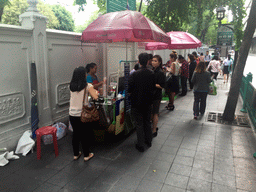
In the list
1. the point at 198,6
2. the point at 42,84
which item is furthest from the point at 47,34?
the point at 198,6

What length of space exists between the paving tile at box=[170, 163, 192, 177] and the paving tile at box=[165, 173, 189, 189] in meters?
0.10

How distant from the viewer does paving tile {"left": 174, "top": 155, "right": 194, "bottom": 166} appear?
12.9 feet

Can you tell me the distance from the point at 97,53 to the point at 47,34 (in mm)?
2244

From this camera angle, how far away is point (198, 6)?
7898 millimetres

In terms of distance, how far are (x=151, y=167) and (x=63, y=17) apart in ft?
131

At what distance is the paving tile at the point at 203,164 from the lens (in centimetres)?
377

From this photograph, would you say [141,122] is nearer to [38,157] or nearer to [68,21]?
[38,157]

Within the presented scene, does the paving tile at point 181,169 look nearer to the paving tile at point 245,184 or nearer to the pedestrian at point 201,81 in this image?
the paving tile at point 245,184

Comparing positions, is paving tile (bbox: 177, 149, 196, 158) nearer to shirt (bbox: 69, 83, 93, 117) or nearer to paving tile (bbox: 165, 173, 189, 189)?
paving tile (bbox: 165, 173, 189, 189)

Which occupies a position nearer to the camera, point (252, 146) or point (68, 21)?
point (252, 146)

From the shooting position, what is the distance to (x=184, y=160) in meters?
4.04

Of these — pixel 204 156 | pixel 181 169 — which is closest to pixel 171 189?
pixel 181 169

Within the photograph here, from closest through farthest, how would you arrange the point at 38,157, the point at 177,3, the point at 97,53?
the point at 38,157, the point at 97,53, the point at 177,3

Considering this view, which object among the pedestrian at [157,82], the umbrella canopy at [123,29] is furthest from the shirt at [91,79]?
the pedestrian at [157,82]
